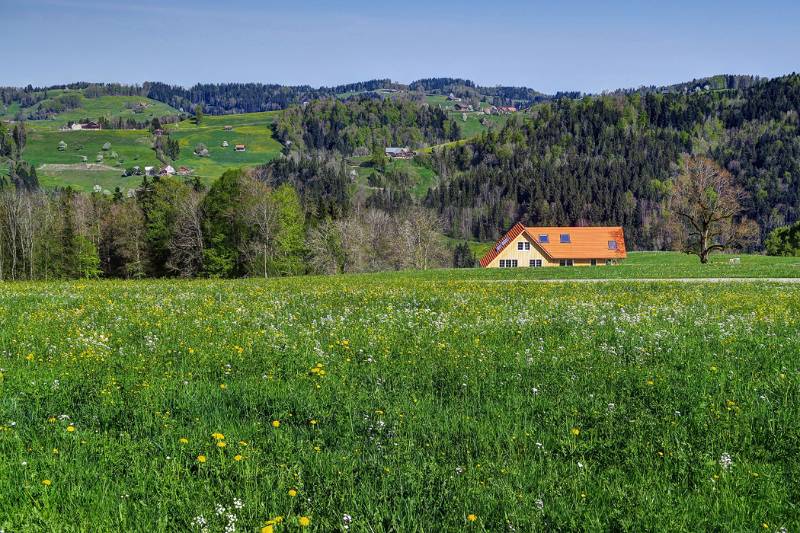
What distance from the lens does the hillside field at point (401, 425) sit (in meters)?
5.67

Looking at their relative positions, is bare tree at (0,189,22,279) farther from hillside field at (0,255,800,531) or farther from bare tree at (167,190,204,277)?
hillside field at (0,255,800,531)

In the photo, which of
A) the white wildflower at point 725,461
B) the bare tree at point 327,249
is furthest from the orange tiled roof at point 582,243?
the white wildflower at point 725,461

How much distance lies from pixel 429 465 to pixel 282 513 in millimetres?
1708

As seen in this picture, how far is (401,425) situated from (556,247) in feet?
346

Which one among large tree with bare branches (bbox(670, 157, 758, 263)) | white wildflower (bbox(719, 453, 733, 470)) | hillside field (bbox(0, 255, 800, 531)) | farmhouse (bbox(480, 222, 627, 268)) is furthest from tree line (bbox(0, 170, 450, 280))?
white wildflower (bbox(719, 453, 733, 470))

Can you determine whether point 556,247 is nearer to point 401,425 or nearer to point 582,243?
point 582,243

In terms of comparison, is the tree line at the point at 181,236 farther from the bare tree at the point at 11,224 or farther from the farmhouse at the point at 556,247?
the farmhouse at the point at 556,247

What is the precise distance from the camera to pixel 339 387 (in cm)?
928

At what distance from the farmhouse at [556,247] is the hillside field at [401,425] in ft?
307

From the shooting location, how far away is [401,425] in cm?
777

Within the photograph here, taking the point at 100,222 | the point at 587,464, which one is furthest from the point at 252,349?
the point at 100,222

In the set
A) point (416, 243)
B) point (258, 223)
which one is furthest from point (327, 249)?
point (258, 223)

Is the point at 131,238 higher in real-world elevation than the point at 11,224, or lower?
lower

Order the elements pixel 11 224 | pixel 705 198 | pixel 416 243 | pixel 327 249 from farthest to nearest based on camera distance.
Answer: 1. pixel 416 243
2. pixel 327 249
3. pixel 11 224
4. pixel 705 198
